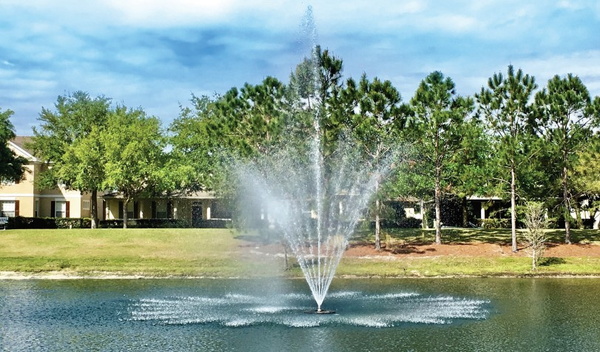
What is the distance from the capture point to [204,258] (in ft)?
138

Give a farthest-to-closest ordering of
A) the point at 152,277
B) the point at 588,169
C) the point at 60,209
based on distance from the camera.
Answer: the point at 60,209, the point at 588,169, the point at 152,277

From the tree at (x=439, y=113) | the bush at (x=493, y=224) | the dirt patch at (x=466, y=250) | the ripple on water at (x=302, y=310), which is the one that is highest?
the tree at (x=439, y=113)

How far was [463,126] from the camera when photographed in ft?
147

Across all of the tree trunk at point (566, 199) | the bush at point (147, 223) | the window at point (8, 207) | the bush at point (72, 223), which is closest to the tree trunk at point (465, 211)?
the tree trunk at point (566, 199)

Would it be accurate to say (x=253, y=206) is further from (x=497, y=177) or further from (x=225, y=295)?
(x=497, y=177)

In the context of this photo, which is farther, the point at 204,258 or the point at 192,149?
the point at 192,149

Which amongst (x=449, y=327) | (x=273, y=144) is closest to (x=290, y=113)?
(x=273, y=144)

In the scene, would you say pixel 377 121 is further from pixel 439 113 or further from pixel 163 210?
pixel 163 210

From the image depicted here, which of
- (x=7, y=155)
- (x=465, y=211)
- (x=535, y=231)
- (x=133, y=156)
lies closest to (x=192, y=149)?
(x=133, y=156)

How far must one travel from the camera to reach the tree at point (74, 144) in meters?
57.7

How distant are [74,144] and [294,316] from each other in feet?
139

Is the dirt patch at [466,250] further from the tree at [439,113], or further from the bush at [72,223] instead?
the bush at [72,223]

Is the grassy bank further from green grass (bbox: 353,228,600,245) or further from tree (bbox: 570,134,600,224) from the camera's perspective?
tree (bbox: 570,134,600,224)

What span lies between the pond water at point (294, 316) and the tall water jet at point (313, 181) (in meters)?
6.61
